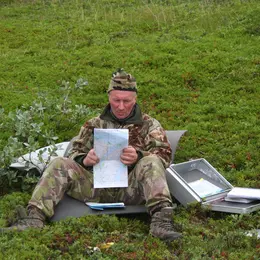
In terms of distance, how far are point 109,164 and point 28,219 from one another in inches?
40.2

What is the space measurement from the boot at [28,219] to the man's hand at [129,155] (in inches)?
39.3

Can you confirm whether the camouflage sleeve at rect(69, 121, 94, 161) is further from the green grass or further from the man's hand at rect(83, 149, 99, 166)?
the green grass

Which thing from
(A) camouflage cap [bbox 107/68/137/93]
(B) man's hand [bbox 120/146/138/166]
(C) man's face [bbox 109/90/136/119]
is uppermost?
(A) camouflage cap [bbox 107/68/137/93]

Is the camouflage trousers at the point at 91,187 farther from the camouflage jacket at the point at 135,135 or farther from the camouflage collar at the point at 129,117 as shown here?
the camouflage collar at the point at 129,117

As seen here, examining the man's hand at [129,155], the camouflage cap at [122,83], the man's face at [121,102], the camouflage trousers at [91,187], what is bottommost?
the camouflage trousers at [91,187]

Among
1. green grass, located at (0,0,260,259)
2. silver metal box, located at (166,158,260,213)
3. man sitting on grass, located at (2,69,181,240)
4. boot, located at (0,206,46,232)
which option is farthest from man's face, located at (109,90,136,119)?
boot, located at (0,206,46,232)

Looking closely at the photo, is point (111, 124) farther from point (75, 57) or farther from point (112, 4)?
point (112, 4)

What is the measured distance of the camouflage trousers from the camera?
6.55m

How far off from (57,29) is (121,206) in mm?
11381

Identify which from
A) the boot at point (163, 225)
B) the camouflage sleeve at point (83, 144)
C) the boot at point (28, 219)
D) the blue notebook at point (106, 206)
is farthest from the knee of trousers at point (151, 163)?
the boot at point (28, 219)

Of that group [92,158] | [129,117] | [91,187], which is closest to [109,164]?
[92,158]

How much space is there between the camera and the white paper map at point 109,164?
22.1ft

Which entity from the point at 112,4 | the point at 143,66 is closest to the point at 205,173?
the point at 143,66

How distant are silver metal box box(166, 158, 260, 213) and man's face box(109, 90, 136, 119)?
784 millimetres
